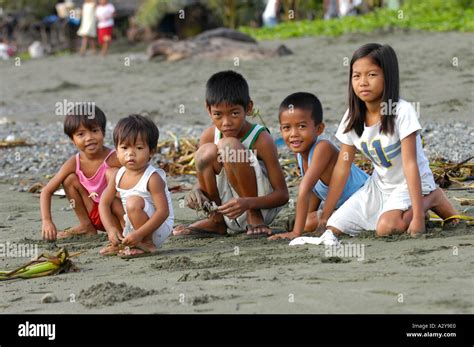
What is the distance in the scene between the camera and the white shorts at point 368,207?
194 inches

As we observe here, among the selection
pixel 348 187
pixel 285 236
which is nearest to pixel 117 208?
pixel 285 236

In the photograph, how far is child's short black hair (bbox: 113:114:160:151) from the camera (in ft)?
16.0

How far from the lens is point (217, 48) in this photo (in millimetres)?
16141

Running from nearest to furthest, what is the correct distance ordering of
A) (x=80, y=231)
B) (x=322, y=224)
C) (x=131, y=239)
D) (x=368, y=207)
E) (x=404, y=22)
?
1. (x=131, y=239)
2. (x=368, y=207)
3. (x=322, y=224)
4. (x=80, y=231)
5. (x=404, y=22)

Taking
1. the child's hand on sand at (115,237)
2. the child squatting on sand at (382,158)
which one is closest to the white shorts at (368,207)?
the child squatting on sand at (382,158)

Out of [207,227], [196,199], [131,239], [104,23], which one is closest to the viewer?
[131,239]

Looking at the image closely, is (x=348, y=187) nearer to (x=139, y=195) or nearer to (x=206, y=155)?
(x=206, y=155)

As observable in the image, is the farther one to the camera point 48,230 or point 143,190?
point 48,230

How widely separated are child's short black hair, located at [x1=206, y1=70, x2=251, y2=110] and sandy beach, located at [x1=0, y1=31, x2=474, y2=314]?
764 mm

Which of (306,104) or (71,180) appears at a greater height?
(306,104)

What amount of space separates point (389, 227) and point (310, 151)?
72 centimetres
